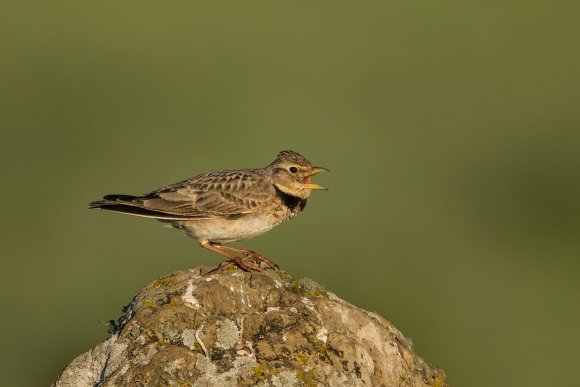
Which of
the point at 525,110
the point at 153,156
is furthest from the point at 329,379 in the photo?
the point at 525,110

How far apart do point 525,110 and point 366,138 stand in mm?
6523

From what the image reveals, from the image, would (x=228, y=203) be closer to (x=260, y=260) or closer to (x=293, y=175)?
(x=293, y=175)

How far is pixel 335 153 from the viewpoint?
30047mm

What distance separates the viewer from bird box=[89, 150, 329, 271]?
42.2ft

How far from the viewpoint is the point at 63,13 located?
42125mm

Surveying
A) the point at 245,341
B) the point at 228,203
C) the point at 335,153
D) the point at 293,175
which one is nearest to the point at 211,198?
the point at 228,203

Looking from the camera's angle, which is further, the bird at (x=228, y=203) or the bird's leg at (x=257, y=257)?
the bird at (x=228, y=203)

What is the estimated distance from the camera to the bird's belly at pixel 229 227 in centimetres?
1288

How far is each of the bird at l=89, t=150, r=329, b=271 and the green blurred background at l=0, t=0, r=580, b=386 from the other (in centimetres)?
681

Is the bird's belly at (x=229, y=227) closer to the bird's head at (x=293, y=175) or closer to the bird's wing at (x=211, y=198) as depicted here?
the bird's wing at (x=211, y=198)

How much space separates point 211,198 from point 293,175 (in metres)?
0.94

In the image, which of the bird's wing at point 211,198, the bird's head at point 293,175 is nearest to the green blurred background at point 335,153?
the bird's wing at point 211,198

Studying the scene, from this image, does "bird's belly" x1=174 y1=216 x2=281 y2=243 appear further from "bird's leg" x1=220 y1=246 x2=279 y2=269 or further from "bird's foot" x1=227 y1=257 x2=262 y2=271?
"bird's foot" x1=227 y1=257 x2=262 y2=271

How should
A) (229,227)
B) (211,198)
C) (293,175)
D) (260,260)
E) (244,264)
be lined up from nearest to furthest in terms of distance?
(244,264) < (260,260) < (229,227) < (211,198) < (293,175)
